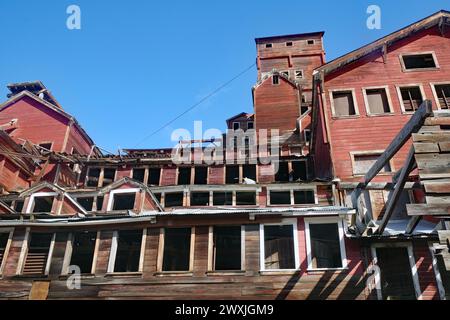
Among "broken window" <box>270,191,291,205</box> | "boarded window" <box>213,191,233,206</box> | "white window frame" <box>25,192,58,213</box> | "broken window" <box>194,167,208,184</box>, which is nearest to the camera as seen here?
"white window frame" <box>25,192,58,213</box>

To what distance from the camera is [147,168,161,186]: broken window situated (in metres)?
29.9

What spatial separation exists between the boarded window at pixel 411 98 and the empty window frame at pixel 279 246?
12307 millimetres

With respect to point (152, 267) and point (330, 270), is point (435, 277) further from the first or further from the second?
point (152, 267)

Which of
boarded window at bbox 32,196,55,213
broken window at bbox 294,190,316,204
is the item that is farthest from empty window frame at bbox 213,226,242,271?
boarded window at bbox 32,196,55,213

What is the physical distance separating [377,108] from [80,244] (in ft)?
65.6

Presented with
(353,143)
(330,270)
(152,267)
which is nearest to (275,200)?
(353,143)

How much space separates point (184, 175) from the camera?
3000 cm

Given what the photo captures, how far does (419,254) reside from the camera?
15961 mm

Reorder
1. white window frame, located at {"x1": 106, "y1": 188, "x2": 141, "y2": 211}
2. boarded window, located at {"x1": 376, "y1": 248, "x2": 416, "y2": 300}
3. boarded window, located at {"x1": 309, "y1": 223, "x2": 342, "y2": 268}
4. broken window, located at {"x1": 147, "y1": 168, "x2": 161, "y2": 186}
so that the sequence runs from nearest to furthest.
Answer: boarded window, located at {"x1": 376, "y1": 248, "x2": 416, "y2": 300} < boarded window, located at {"x1": 309, "y1": 223, "x2": 342, "y2": 268} < white window frame, located at {"x1": 106, "y1": 188, "x2": 141, "y2": 211} < broken window, located at {"x1": 147, "y1": 168, "x2": 161, "y2": 186}

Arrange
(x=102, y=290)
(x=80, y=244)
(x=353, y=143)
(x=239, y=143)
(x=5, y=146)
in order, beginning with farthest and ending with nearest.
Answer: (x=239, y=143), (x=5, y=146), (x=353, y=143), (x=80, y=244), (x=102, y=290)

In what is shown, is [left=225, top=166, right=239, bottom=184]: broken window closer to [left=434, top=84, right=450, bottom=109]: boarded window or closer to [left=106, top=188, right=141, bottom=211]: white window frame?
[left=106, top=188, right=141, bottom=211]: white window frame

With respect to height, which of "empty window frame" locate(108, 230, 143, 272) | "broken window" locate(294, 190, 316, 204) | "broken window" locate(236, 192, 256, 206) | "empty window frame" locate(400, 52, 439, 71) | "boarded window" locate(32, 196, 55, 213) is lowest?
"empty window frame" locate(108, 230, 143, 272)

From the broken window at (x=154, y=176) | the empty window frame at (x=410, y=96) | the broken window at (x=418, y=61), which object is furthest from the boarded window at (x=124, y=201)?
the broken window at (x=418, y=61)

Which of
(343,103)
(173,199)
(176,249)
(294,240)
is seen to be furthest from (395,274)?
(173,199)
